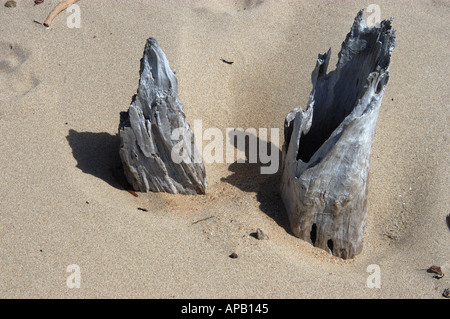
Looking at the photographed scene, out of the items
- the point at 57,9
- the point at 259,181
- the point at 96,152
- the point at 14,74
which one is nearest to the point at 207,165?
the point at 259,181

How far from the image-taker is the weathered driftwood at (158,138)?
13.9 ft

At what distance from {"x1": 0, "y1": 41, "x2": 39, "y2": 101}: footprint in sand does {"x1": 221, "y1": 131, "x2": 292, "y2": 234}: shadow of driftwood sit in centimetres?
199

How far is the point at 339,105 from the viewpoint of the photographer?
15.5 feet

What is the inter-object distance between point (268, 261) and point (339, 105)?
1.44m

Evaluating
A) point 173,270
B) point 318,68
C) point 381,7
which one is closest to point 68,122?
point 173,270

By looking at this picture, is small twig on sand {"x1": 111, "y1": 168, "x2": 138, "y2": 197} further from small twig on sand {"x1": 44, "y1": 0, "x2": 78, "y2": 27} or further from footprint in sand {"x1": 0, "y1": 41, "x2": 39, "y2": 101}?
small twig on sand {"x1": 44, "y1": 0, "x2": 78, "y2": 27}

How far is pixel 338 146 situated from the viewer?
4.02m

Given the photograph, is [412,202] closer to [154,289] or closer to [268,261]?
[268,261]

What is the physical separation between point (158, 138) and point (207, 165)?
2.51 ft

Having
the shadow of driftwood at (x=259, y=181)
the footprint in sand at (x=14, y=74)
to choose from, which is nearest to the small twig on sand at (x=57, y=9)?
the footprint in sand at (x=14, y=74)

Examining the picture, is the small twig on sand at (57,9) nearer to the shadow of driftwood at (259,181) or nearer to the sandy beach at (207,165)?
the sandy beach at (207,165)

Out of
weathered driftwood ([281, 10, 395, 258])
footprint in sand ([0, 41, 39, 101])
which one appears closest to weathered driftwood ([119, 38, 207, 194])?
weathered driftwood ([281, 10, 395, 258])

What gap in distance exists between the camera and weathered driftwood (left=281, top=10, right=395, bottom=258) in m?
4.01

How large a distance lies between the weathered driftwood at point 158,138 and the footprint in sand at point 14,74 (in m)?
1.47
